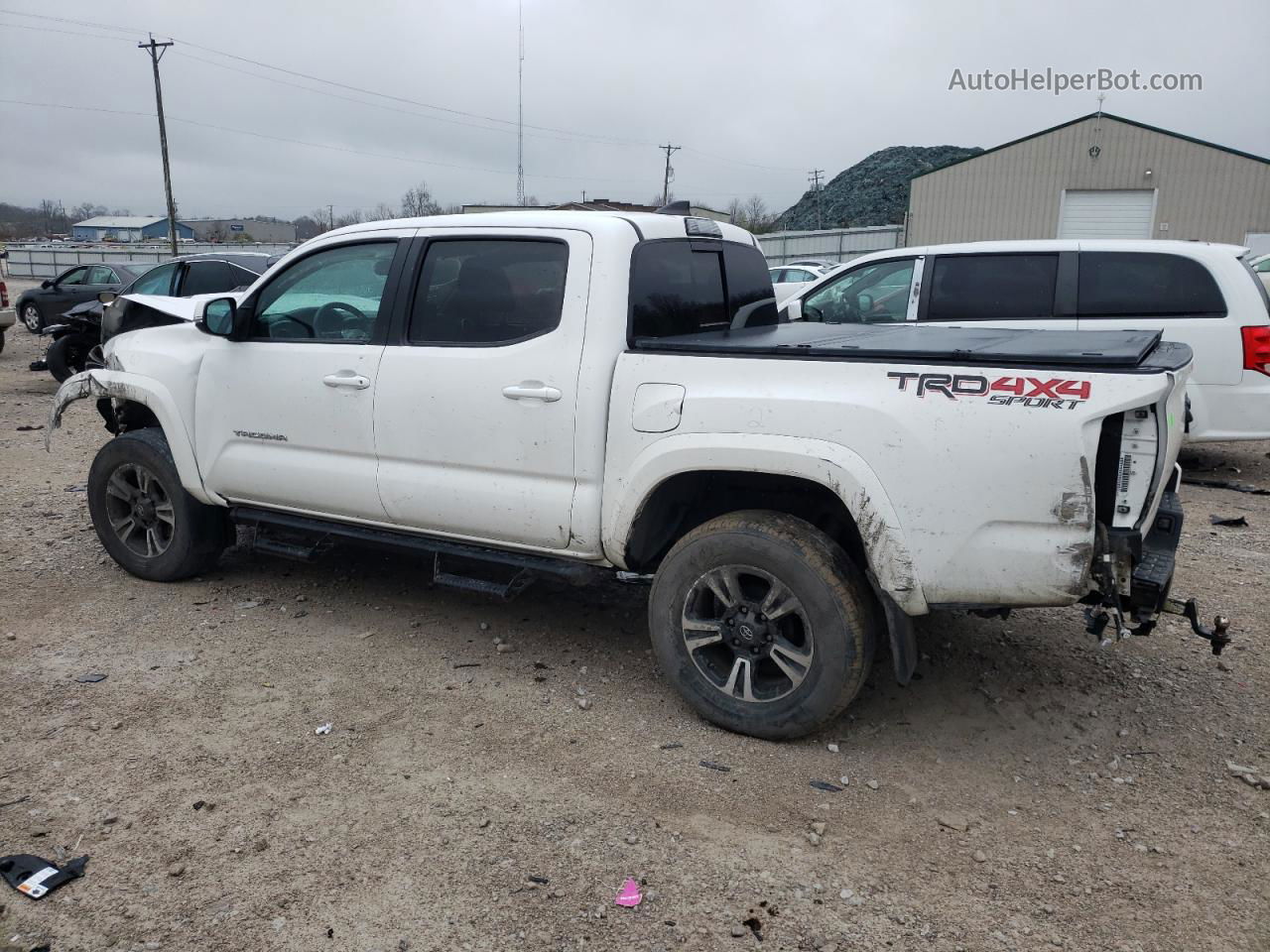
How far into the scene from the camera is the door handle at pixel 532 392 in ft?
12.6

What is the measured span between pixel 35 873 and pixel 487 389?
2.23 m

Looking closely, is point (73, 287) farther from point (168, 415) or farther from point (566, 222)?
point (566, 222)

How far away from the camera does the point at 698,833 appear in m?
3.13

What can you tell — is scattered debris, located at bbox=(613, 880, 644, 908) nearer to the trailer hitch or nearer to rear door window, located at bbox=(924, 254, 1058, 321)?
the trailer hitch

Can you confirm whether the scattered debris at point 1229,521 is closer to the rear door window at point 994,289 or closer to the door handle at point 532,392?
the rear door window at point 994,289

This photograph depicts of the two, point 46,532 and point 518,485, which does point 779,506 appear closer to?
point 518,485

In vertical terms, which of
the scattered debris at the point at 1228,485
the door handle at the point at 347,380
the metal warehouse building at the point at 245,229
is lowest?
the scattered debris at the point at 1228,485

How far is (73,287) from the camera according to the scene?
19.6m

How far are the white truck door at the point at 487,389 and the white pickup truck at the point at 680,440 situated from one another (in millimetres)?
11

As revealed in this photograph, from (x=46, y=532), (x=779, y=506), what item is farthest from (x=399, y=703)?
(x=46, y=532)

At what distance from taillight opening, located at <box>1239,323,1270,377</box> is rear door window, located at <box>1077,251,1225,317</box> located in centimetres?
31

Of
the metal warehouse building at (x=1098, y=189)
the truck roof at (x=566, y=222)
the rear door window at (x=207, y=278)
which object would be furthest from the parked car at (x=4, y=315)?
the metal warehouse building at (x=1098, y=189)

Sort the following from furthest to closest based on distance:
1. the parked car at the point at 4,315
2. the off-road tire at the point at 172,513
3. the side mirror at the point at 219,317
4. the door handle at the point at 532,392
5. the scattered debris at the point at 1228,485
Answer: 1. the parked car at the point at 4,315
2. the scattered debris at the point at 1228,485
3. the off-road tire at the point at 172,513
4. the side mirror at the point at 219,317
5. the door handle at the point at 532,392

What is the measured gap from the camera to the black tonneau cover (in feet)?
9.93
